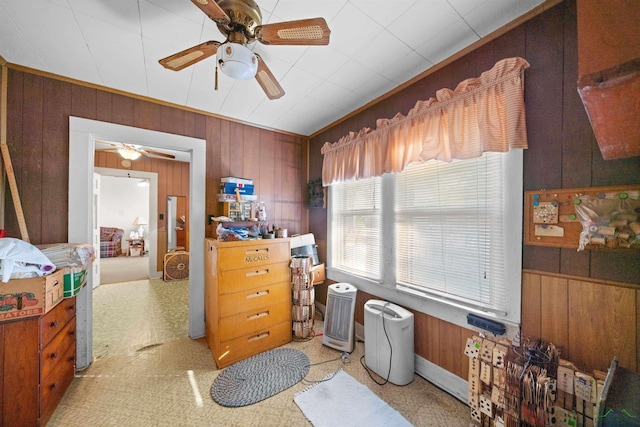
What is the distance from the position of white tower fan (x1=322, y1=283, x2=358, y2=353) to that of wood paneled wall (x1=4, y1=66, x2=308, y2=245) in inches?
64.9

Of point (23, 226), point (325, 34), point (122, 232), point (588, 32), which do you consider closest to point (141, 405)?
point (23, 226)

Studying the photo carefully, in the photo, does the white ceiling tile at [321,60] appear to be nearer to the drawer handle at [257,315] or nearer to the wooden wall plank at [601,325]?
the wooden wall plank at [601,325]

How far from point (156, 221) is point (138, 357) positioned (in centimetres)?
352

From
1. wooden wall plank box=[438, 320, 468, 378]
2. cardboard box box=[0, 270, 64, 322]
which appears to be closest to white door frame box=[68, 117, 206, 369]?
cardboard box box=[0, 270, 64, 322]

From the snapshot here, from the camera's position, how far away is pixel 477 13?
136 cm

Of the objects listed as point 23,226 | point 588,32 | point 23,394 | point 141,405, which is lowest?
point 141,405

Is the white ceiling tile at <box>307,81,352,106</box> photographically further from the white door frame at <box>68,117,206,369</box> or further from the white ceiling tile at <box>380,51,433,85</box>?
the white door frame at <box>68,117,206,369</box>

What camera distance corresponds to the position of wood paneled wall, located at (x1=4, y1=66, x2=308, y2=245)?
1.91 metres

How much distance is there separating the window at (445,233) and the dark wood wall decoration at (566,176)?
0.09 metres

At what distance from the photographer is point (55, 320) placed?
160 cm

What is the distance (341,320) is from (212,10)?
2482mm

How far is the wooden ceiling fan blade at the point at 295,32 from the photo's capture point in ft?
3.54

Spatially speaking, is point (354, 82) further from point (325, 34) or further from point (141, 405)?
point (141, 405)

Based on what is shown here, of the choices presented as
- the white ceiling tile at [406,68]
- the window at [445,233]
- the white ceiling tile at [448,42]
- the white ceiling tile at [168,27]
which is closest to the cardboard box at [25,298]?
the white ceiling tile at [168,27]
